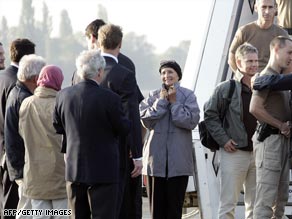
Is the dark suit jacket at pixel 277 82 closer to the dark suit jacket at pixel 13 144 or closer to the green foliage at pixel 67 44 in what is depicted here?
the dark suit jacket at pixel 13 144

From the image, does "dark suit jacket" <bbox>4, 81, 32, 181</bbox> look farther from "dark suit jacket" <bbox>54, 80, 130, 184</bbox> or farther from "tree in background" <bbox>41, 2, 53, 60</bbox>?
"tree in background" <bbox>41, 2, 53, 60</bbox>

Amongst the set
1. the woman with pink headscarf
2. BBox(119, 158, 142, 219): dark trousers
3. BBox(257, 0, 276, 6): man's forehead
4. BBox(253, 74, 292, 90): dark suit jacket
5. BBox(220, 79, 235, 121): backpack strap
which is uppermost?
BBox(257, 0, 276, 6): man's forehead

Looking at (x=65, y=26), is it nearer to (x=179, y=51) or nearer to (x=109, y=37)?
(x=179, y=51)

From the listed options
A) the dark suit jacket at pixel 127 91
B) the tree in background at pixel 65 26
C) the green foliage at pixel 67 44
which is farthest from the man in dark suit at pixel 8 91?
the tree in background at pixel 65 26

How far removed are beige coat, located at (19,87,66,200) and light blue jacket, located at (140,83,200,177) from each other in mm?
1069

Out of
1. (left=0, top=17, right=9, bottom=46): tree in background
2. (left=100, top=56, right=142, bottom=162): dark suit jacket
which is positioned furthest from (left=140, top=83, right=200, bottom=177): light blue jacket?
(left=0, top=17, right=9, bottom=46): tree in background

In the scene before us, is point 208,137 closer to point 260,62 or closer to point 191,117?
point 191,117

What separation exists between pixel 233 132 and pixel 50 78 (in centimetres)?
166

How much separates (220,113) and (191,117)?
25 cm

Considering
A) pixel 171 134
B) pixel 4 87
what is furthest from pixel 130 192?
pixel 4 87

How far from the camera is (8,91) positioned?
33.2 ft

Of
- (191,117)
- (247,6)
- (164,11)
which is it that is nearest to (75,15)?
(164,11)

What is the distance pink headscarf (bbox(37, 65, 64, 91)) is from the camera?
30.8 ft

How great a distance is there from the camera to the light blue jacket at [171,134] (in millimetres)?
10039
